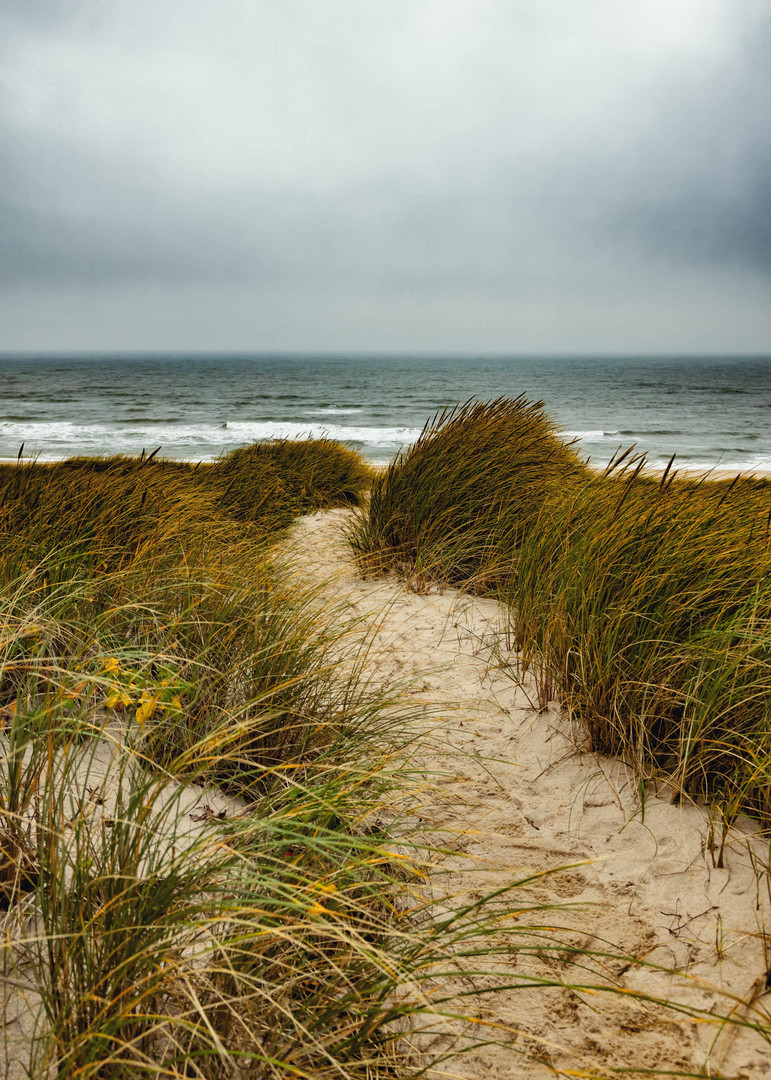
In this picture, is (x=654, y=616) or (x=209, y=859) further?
(x=654, y=616)

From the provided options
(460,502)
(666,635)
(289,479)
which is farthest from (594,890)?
(289,479)

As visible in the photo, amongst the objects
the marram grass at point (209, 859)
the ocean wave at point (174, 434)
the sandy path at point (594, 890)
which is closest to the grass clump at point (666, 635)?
the sandy path at point (594, 890)

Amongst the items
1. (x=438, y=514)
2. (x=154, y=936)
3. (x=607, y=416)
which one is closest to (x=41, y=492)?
(x=438, y=514)

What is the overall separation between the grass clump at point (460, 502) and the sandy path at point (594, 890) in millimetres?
1531

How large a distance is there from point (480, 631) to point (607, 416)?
32.4 meters

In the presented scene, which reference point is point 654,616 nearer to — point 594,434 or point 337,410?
point 594,434

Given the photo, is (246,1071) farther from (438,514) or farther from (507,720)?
(438,514)

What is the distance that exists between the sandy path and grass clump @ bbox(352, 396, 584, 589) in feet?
5.02

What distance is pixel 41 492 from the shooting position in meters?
4.25

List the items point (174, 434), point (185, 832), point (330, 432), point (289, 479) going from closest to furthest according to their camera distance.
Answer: point (185, 832) < point (289, 479) < point (174, 434) < point (330, 432)

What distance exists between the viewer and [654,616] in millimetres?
2447

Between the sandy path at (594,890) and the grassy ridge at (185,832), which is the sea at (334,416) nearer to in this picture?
the grassy ridge at (185,832)

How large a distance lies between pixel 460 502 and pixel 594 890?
10.2 feet

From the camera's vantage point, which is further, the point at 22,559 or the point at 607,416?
the point at 607,416
